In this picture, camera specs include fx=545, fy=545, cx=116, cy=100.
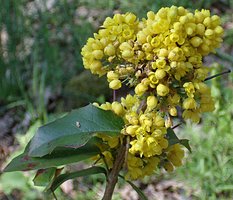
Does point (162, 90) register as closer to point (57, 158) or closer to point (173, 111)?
point (173, 111)

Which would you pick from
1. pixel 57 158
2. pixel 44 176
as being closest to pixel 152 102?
pixel 57 158

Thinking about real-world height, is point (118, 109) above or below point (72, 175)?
above

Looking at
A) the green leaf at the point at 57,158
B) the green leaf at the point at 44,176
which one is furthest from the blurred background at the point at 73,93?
the green leaf at the point at 57,158

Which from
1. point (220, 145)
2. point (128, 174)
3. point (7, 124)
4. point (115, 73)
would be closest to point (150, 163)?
point (128, 174)

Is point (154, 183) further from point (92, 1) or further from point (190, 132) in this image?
point (92, 1)

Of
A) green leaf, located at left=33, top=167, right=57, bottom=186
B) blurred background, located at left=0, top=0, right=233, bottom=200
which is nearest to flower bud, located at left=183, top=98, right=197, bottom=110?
green leaf, located at left=33, top=167, right=57, bottom=186

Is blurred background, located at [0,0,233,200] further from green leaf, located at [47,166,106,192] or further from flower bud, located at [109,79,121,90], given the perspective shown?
flower bud, located at [109,79,121,90]
